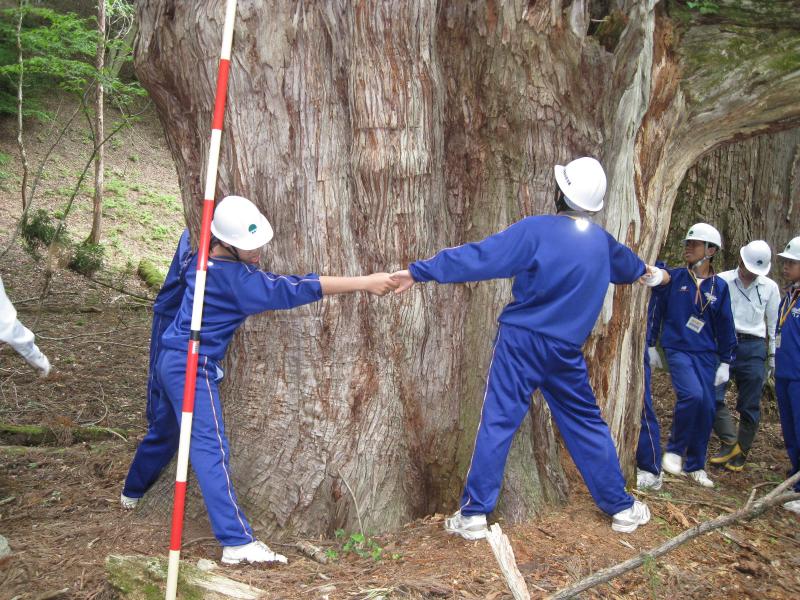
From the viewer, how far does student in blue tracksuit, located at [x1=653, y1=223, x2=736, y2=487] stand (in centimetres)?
613

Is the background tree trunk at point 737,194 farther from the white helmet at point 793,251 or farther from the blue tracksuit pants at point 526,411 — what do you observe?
the blue tracksuit pants at point 526,411

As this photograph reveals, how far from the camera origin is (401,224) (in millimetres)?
4410

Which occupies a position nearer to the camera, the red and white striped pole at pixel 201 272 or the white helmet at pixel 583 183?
the red and white striped pole at pixel 201 272

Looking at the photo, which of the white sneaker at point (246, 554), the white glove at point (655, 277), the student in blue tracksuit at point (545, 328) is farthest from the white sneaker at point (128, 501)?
the white glove at point (655, 277)

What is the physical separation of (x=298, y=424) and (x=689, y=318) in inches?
144

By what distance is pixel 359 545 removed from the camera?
441cm

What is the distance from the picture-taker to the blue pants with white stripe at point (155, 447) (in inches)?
181

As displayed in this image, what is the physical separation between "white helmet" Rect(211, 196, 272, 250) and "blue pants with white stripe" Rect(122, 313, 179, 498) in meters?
1.06

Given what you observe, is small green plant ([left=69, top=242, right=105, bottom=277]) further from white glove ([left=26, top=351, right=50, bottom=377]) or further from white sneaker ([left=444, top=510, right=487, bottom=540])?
white sneaker ([left=444, top=510, right=487, bottom=540])

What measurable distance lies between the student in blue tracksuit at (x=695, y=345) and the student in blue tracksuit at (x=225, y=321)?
10.6ft

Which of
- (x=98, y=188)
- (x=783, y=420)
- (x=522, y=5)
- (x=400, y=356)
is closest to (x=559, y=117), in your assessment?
(x=522, y=5)

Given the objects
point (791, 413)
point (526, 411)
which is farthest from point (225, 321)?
point (791, 413)

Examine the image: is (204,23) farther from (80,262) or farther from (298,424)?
(80,262)

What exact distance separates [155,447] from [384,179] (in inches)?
89.2
